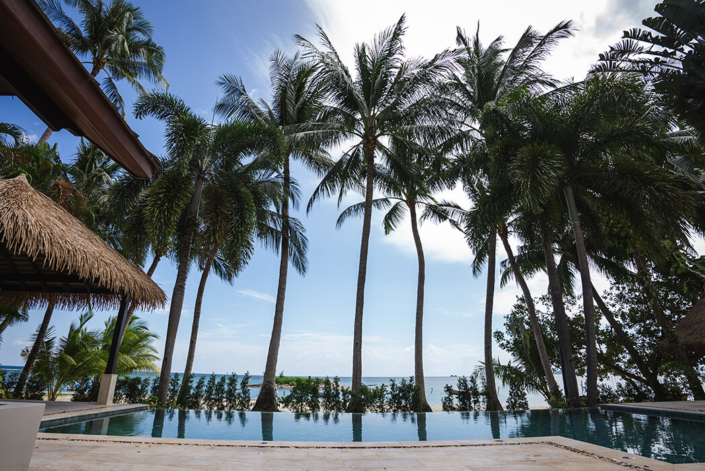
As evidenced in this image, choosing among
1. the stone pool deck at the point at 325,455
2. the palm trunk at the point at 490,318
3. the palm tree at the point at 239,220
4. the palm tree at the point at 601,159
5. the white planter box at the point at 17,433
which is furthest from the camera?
the palm trunk at the point at 490,318

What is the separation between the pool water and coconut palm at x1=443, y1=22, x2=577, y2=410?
14.6 ft

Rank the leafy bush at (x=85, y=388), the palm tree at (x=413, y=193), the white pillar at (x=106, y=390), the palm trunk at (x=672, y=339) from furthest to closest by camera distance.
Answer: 1. the palm tree at (x=413, y=193)
2. the leafy bush at (x=85, y=388)
3. the palm trunk at (x=672, y=339)
4. the white pillar at (x=106, y=390)

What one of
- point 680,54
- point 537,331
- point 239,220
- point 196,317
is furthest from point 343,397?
point 680,54

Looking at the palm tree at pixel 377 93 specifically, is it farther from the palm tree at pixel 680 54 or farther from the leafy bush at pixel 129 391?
the palm tree at pixel 680 54

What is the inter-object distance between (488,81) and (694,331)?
34.3 feet

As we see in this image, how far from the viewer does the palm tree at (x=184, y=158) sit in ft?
36.1

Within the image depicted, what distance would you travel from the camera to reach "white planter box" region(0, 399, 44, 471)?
245 cm

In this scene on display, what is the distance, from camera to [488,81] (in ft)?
47.9

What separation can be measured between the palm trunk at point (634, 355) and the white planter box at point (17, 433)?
54.0 ft

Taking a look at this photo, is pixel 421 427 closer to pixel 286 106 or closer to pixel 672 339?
pixel 672 339

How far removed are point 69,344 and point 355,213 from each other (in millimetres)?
11556

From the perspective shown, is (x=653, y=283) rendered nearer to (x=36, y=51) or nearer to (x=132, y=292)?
(x=132, y=292)

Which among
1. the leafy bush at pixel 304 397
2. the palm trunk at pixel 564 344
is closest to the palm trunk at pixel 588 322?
the palm trunk at pixel 564 344

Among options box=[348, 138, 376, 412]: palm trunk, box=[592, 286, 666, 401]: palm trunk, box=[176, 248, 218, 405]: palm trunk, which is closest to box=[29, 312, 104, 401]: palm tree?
box=[176, 248, 218, 405]: palm trunk
